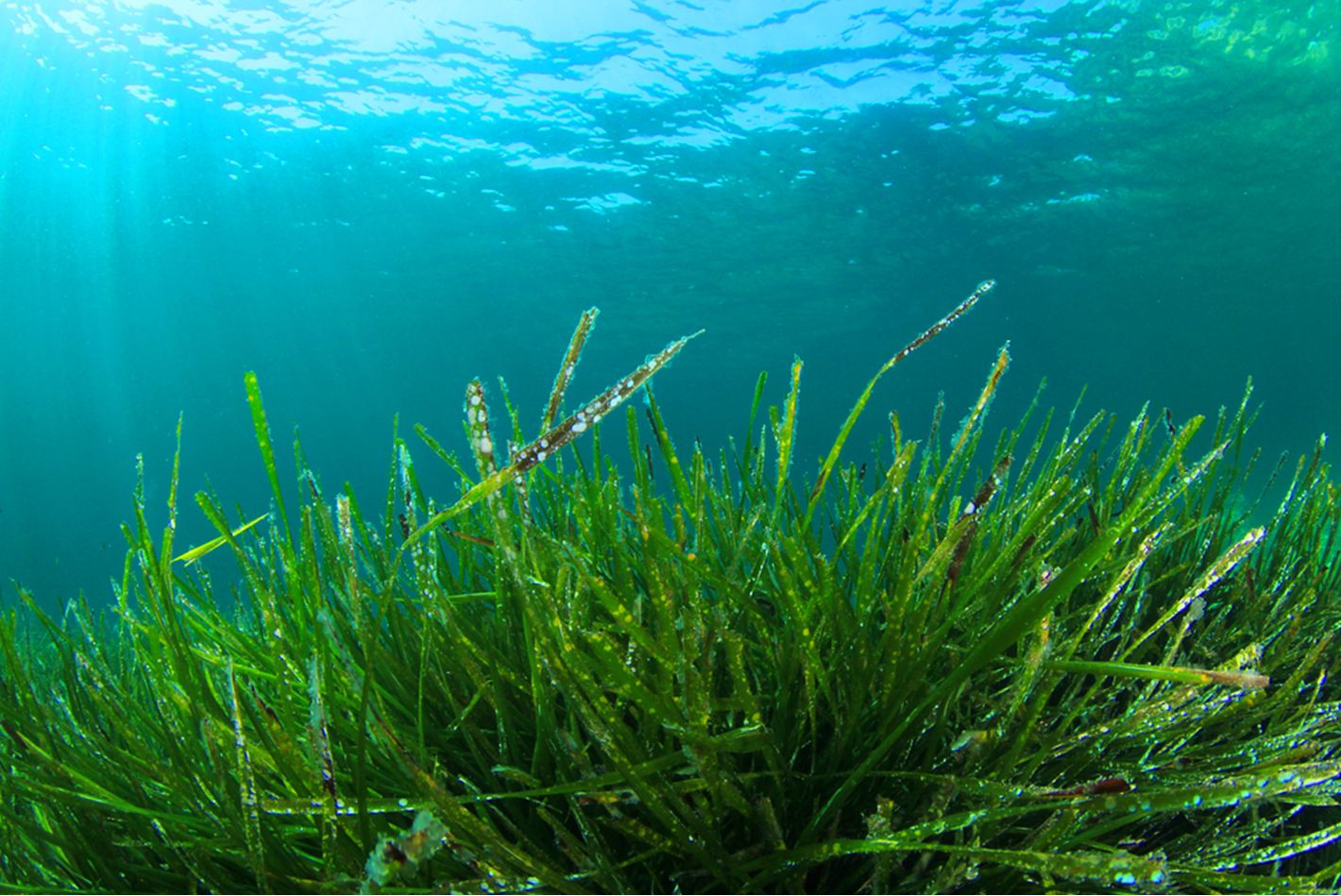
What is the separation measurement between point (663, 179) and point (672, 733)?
1263 inches

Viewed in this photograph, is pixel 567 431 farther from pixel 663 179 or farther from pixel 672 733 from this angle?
pixel 663 179

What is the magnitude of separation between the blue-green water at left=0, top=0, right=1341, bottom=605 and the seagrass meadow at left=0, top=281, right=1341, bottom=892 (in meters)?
11.0

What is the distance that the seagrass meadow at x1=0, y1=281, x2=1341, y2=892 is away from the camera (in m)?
0.91

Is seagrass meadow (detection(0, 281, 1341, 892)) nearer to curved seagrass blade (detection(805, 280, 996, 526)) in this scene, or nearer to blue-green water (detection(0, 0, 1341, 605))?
curved seagrass blade (detection(805, 280, 996, 526))

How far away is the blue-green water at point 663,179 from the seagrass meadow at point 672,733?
36.1 feet

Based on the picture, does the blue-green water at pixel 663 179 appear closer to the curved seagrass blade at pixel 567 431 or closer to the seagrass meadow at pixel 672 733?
the seagrass meadow at pixel 672 733

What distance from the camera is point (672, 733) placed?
100cm

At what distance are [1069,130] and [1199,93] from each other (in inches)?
149

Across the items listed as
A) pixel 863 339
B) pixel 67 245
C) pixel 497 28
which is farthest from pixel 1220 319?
pixel 67 245

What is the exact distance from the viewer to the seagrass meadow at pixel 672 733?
910mm

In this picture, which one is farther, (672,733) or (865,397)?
(865,397)

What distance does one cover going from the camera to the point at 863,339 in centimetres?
5262

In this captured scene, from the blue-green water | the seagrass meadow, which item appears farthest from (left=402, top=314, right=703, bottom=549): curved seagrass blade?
the blue-green water

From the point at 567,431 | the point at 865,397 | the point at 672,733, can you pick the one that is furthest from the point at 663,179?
the point at 672,733
